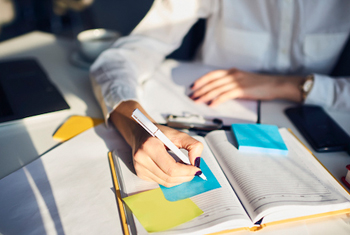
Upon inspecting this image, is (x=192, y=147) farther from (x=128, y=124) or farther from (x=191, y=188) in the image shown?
(x=128, y=124)

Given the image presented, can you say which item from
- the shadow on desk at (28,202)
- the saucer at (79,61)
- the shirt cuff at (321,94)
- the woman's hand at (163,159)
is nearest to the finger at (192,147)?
the woman's hand at (163,159)

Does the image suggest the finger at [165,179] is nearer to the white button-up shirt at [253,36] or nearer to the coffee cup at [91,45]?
the white button-up shirt at [253,36]

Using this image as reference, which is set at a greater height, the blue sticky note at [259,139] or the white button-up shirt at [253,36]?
the white button-up shirt at [253,36]

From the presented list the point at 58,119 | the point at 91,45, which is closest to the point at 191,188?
the point at 58,119

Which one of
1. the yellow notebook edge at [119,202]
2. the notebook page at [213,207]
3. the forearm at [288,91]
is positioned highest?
the forearm at [288,91]

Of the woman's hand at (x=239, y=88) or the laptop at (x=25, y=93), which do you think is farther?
the woman's hand at (x=239, y=88)

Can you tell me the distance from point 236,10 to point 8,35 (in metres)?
2.91

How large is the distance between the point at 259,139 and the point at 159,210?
27 centimetres

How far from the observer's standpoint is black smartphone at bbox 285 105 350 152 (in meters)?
0.58

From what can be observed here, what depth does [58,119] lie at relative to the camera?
639mm

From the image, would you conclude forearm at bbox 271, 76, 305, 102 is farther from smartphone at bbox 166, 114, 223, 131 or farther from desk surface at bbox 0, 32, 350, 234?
smartphone at bbox 166, 114, 223, 131

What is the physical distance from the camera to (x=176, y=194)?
42 centimetres

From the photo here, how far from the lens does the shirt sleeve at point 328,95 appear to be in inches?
29.0

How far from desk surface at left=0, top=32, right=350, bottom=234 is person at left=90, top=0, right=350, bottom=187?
0.18 feet
